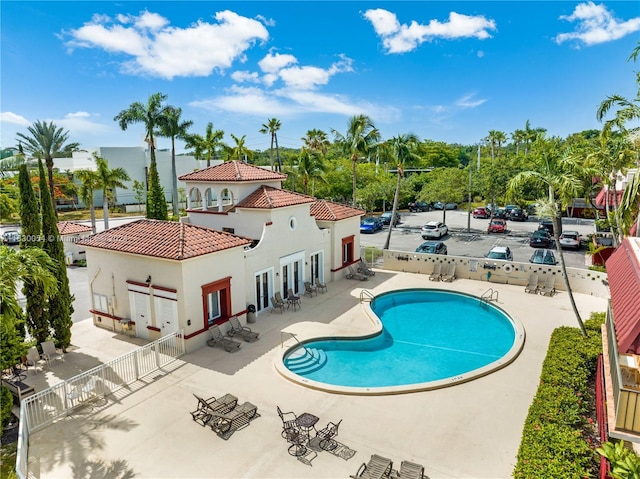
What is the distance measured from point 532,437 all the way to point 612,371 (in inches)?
116

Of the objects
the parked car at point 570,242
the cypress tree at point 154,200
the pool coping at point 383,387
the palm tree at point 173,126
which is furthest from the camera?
the palm tree at point 173,126

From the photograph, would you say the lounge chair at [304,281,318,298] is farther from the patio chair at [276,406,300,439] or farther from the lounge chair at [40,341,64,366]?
the lounge chair at [40,341,64,366]

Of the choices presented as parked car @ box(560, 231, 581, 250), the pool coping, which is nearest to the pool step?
the pool coping

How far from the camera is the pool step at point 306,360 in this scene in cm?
1703

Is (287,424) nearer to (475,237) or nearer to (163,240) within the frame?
(163,240)

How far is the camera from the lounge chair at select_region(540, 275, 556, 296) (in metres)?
25.0

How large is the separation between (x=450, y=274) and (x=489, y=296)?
13.2ft

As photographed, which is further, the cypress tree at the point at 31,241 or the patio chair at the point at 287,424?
the cypress tree at the point at 31,241

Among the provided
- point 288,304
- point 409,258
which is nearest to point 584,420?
point 288,304

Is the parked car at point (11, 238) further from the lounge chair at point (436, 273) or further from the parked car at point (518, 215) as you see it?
the parked car at point (518, 215)

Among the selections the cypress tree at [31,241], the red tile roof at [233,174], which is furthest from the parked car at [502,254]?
the cypress tree at [31,241]

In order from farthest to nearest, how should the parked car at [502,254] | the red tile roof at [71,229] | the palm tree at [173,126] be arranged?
the palm tree at [173,126] → the red tile roof at [71,229] → the parked car at [502,254]

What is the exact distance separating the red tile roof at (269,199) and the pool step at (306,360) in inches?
293

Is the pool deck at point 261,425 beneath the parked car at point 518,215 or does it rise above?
beneath
